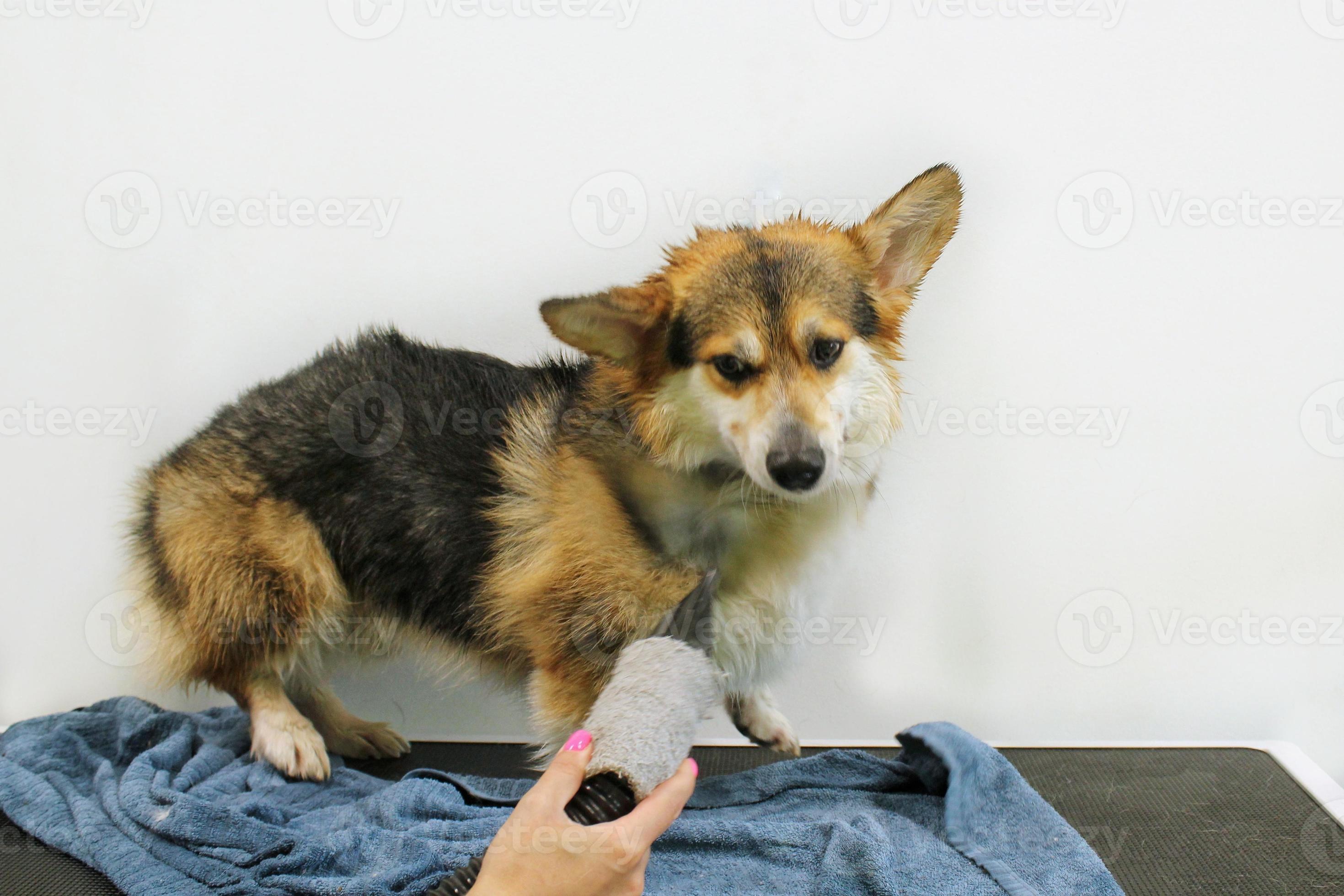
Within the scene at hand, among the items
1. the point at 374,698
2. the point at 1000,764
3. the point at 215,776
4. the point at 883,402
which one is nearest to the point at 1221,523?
the point at 1000,764

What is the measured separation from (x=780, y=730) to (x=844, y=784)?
0.55ft

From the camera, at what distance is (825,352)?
5.06 ft

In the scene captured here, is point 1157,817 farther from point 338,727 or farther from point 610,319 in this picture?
point 338,727

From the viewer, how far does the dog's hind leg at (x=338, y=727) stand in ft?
7.14

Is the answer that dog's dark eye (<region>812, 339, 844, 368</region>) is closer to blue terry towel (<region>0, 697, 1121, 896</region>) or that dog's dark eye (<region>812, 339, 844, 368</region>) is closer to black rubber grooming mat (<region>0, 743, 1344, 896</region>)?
blue terry towel (<region>0, 697, 1121, 896</region>)

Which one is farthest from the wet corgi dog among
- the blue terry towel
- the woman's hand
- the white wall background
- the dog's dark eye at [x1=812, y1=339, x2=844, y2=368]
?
the woman's hand

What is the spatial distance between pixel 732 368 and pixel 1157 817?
1.26 meters

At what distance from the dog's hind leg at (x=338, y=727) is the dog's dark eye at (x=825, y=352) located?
1.39 m

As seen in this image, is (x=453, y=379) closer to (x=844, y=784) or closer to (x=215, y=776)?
(x=215, y=776)

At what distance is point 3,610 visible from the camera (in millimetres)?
2361

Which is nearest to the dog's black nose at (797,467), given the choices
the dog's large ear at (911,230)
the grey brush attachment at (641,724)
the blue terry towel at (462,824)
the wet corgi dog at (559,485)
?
the wet corgi dog at (559,485)

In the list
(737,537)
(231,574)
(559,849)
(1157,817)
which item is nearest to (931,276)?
(737,537)

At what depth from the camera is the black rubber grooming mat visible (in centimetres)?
167

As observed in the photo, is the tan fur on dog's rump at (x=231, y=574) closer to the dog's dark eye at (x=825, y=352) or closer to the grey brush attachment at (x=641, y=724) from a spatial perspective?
the grey brush attachment at (x=641, y=724)
